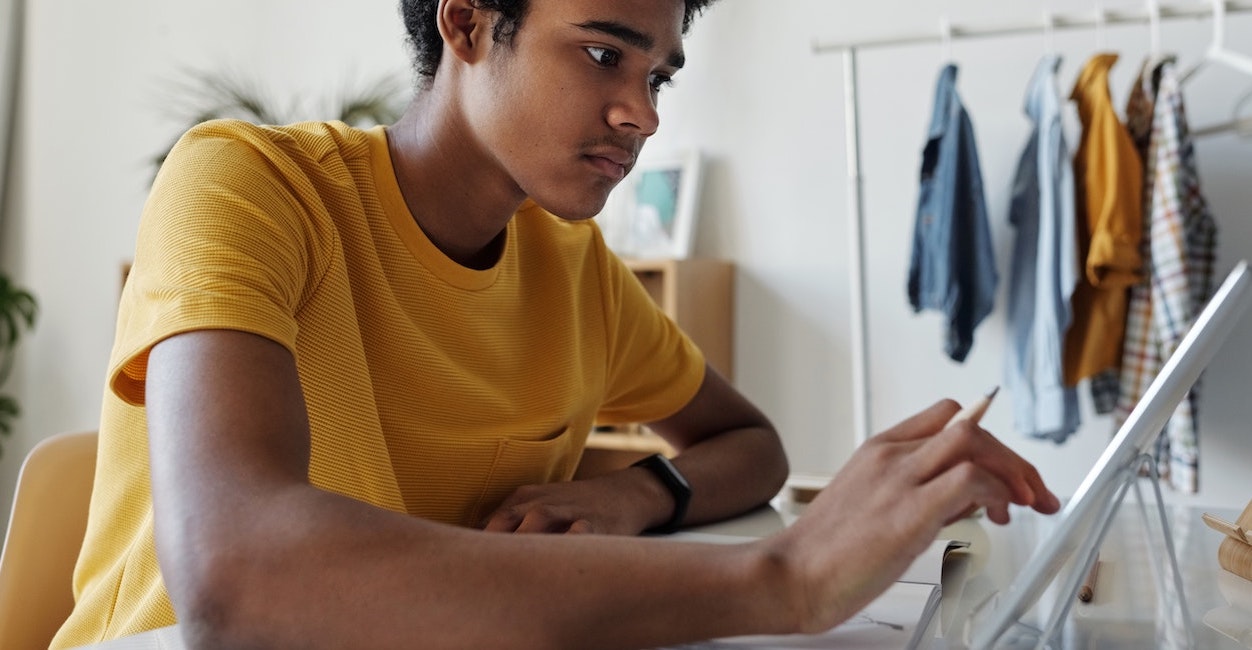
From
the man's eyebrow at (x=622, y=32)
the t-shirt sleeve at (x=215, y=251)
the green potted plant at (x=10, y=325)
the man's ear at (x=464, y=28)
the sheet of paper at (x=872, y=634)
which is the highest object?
the man's ear at (x=464, y=28)

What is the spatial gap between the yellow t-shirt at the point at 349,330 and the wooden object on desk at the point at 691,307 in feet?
5.24

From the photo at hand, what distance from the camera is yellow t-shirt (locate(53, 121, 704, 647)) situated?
0.78 m

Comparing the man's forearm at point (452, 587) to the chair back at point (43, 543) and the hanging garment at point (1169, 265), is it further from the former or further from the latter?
the hanging garment at point (1169, 265)

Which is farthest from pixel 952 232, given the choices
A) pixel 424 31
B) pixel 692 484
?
pixel 424 31

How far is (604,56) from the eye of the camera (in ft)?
3.27

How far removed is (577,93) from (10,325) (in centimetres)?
329

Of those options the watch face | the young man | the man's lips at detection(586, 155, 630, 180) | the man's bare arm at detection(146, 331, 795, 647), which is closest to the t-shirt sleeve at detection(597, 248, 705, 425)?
the young man

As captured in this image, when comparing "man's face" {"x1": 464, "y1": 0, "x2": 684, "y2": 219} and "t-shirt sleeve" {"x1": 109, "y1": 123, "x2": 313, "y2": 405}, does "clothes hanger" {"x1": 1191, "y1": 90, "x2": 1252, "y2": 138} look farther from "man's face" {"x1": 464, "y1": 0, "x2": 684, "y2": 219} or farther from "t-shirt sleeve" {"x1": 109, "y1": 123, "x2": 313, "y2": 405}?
"t-shirt sleeve" {"x1": 109, "y1": 123, "x2": 313, "y2": 405}

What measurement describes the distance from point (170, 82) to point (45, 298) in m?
0.89

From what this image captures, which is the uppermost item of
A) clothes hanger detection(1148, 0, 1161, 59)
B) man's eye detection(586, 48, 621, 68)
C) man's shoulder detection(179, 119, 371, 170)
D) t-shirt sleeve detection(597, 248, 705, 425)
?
clothes hanger detection(1148, 0, 1161, 59)

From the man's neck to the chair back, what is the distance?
1.47 ft

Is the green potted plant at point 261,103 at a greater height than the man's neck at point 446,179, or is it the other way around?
the green potted plant at point 261,103

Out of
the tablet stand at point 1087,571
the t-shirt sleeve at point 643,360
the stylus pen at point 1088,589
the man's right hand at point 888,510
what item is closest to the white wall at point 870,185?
the t-shirt sleeve at point 643,360

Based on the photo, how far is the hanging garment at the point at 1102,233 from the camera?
226 centimetres
